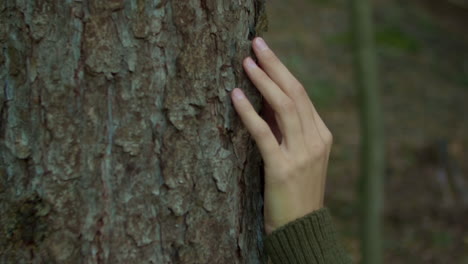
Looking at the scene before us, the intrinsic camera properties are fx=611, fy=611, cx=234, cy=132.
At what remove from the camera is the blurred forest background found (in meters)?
5.10

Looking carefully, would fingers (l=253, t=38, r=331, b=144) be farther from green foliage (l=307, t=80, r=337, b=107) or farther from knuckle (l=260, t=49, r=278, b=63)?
green foliage (l=307, t=80, r=337, b=107)

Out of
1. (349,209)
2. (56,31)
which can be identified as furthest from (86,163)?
(349,209)

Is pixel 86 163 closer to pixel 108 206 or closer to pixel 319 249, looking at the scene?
pixel 108 206

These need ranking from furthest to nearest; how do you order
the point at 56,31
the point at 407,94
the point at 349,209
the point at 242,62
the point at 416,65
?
the point at 416,65
the point at 407,94
the point at 349,209
the point at 242,62
the point at 56,31

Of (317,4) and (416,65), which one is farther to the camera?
(317,4)

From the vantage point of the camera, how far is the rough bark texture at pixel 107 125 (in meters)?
1.21

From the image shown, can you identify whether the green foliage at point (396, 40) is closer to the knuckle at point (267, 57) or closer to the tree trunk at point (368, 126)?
the tree trunk at point (368, 126)

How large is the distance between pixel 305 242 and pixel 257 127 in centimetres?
29

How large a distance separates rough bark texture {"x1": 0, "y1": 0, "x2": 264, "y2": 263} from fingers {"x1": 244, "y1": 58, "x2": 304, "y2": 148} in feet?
0.23

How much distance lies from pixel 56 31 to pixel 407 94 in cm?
700

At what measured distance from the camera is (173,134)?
4.23 feet

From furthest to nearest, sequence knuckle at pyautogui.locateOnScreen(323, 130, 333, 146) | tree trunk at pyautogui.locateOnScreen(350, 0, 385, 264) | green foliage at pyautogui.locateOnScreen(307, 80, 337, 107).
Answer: green foliage at pyautogui.locateOnScreen(307, 80, 337, 107)
tree trunk at pyautogui.locateOnScreen(350, 0, 385, 264)
knuckle at pyautogui.locateOnScreen(323, 130, 333, 146)

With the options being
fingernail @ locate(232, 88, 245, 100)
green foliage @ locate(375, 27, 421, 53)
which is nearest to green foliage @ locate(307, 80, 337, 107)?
green foliage @ locate(375, 27, 421, 53)

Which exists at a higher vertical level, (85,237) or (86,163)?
(86,163)
